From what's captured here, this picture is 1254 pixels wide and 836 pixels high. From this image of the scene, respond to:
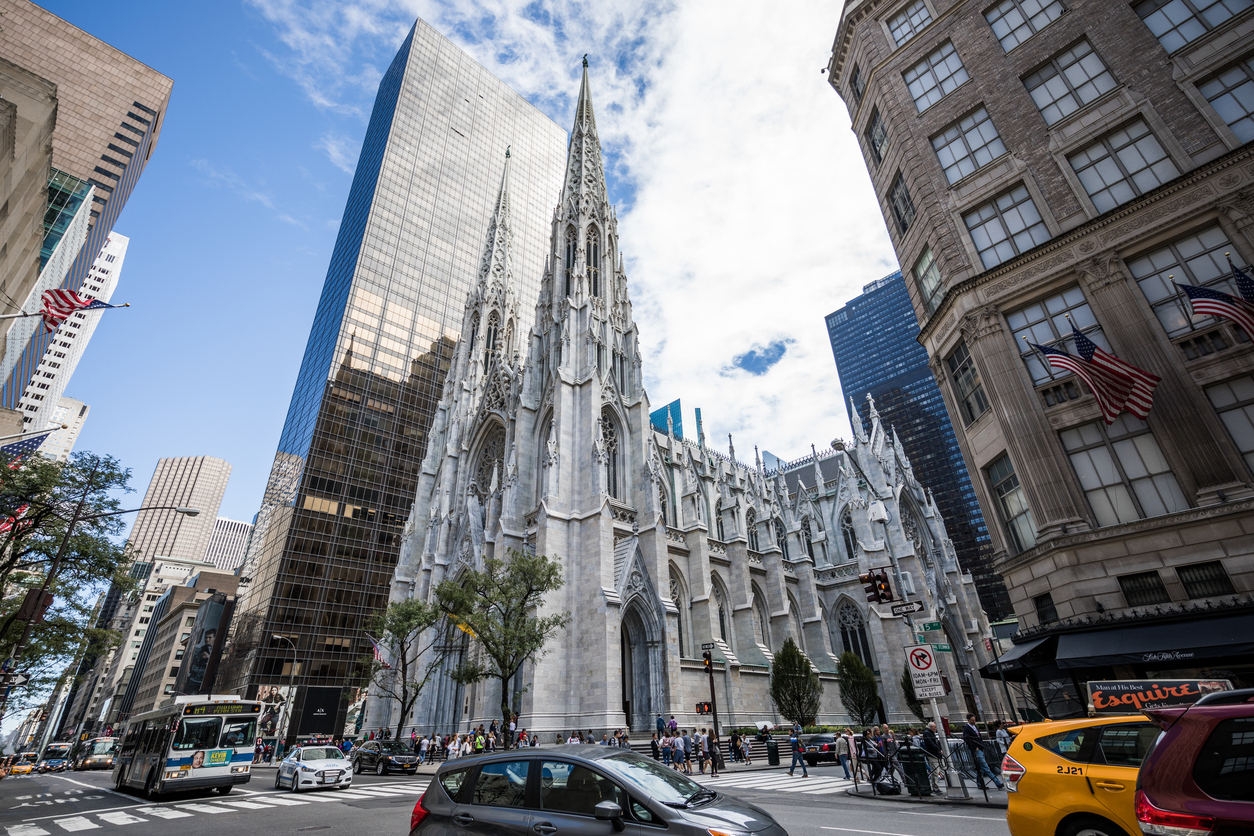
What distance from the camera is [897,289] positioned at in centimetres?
12475

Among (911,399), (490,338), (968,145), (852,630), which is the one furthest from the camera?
(911,399)

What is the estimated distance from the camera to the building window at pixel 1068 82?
18.0m

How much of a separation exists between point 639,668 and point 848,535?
22223mm

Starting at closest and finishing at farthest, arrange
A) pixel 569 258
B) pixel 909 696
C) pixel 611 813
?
1. pixel 611 813
2. pixel 909 696
3. pixel 569 258

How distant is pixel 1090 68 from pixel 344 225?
76.0 metres

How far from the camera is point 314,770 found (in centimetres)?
1645

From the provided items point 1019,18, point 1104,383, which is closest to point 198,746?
point 1104,383

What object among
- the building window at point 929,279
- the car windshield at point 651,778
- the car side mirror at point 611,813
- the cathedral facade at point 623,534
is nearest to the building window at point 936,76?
the building window at point 929,279

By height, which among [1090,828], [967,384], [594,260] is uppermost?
[594,260]

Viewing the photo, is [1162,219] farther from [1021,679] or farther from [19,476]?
[19,476]

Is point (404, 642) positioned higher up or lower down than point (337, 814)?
Answer: higher up

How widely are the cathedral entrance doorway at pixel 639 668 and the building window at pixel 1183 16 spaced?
28.6 m

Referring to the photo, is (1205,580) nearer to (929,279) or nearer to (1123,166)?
(1123,166)

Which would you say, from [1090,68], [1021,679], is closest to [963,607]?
[1021,679]
